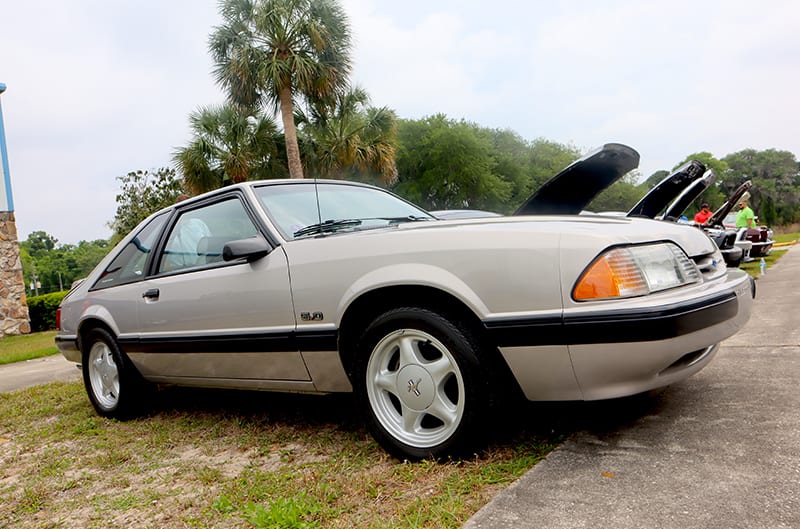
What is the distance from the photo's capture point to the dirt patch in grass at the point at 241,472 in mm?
2209

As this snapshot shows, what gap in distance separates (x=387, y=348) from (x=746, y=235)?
1183cm

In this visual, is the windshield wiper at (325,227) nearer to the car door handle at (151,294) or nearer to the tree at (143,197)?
the car door handle at (151,294)

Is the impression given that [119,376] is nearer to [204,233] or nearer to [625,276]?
[204,233]

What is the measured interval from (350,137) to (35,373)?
1326 centimetres

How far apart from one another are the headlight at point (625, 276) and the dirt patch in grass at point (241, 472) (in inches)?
29.6

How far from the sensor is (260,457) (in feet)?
9.84

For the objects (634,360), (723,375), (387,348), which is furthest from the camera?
(723,375)

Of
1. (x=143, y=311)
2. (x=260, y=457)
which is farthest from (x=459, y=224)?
(x=143, y=311)

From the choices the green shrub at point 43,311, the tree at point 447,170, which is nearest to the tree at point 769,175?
the tree at point 447,170

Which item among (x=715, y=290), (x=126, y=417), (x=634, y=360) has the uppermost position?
(x=715, y=290)

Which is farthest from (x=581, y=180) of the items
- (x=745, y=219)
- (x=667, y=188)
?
(x=745, y=219)

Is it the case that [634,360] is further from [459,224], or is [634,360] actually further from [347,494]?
[347,494]

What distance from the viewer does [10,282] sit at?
14.9 metres

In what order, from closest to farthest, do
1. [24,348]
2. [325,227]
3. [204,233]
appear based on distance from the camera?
[325,227] → [204,233] → [24,348]
